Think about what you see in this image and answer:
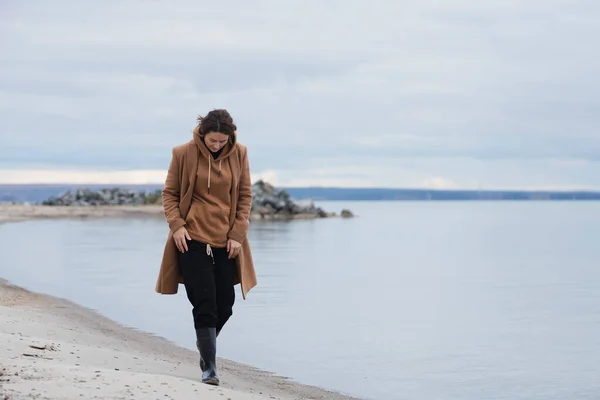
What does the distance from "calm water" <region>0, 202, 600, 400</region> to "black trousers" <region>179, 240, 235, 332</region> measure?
8.69 ft

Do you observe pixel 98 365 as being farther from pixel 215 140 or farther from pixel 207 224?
pixel 215 140

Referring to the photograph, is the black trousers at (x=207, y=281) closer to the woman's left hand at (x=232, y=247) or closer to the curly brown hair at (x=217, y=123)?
the woman's left hand at (x=232, y=247)

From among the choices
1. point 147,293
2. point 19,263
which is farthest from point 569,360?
point 19,263

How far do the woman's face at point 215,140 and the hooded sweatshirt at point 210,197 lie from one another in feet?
0.20

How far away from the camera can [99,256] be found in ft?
91.8

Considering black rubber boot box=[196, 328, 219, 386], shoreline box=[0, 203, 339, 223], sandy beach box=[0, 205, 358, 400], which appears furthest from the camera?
shoreline box=[0, 203, 339, 223]

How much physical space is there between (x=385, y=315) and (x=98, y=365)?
9.15 m

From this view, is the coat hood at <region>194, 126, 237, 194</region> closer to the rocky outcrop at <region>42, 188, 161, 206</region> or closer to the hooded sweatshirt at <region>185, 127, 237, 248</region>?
the hooded sweatshirt at <region>185, 127, 237, 248</region>

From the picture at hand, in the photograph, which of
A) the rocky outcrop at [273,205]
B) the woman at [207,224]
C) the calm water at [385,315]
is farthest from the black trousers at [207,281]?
the rocky outcrop at [273,205]

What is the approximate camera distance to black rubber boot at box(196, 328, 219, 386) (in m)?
7.28

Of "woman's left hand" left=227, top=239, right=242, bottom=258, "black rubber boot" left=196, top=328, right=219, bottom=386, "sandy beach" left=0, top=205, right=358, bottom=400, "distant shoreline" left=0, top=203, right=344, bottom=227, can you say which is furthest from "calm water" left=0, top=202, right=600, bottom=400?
"distant shoreline" left=0, top=203, right=344, bottom=227

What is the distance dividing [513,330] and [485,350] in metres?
2.30

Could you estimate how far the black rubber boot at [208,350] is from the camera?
23.9 feet

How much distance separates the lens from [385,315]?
52.6 ft
